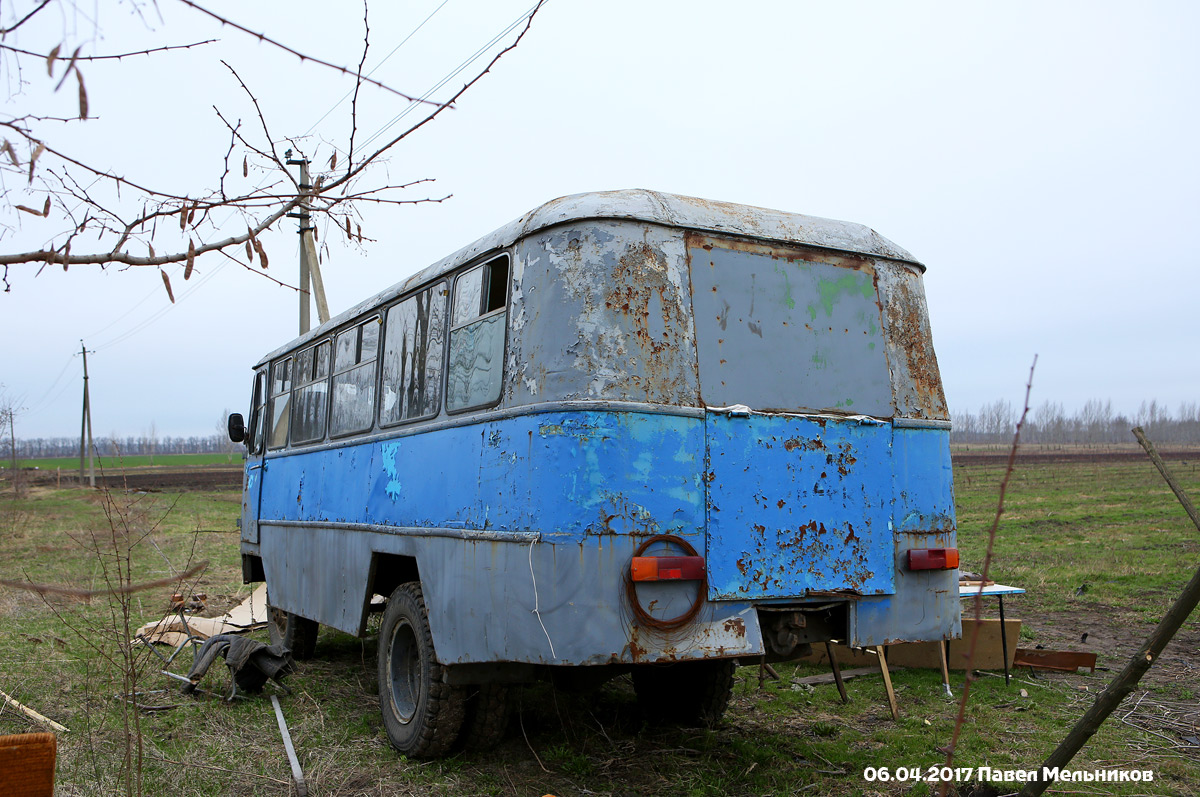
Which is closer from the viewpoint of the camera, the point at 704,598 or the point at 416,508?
the point at 704,598

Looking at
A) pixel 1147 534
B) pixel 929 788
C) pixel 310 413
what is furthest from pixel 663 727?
pixel 1147 534

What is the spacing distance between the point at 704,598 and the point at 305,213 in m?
2.66

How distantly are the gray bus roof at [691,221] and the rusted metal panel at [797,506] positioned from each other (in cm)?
101

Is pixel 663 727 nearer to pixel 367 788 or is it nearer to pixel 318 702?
pixel 367 788

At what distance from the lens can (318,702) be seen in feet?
22.6

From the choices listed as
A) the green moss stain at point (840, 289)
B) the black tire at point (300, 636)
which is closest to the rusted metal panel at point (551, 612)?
the green moss stain at point (840, 289)

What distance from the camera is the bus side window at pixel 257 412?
960 cm

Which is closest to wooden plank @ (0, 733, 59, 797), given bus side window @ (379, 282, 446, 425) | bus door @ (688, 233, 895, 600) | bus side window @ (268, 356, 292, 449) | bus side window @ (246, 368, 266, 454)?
bus door @ (688, 233, 895, 600)

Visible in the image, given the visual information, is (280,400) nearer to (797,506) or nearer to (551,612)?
(551,612)

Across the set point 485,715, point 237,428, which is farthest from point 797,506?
point 237,428

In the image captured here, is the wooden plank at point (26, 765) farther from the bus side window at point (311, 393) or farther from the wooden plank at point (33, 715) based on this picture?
the bus side window at point (311, 393)

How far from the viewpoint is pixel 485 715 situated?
17.0 ft

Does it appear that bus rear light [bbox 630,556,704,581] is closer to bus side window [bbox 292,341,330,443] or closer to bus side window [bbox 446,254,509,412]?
bus side window [bbox 446,254,509,412]

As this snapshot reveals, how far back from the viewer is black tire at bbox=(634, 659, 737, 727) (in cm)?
600
